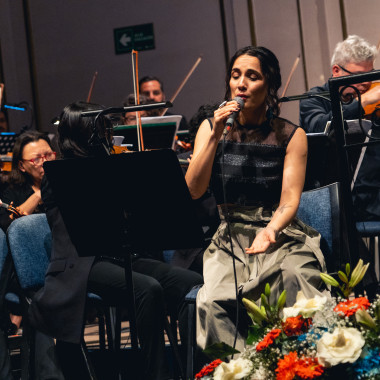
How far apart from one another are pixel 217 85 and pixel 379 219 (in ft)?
10.4

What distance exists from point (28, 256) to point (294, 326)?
1.71 metres

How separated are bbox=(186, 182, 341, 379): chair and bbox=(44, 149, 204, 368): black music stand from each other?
0.31 meters

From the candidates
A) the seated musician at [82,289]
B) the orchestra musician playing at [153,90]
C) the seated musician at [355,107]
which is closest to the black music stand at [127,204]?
the seated musician at [82,289]

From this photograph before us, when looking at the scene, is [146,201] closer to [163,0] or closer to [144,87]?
[144,87]

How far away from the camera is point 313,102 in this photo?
11.6 ft

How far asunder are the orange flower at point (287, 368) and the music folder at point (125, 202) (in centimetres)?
89

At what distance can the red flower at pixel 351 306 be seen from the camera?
4.38ft

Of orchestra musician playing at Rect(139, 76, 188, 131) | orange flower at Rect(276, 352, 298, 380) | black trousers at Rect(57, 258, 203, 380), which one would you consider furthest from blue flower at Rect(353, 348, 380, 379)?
orchestra musician playing at Rect(139, 76, 188, 131)

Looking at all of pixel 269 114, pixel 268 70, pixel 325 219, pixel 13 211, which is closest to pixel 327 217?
pixel 325 219

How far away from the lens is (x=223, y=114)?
225cm

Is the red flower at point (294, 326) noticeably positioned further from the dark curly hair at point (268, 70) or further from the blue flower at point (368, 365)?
the dark curly hair at point (268, 70)

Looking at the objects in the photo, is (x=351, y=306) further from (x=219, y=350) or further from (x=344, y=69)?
(x=344, y=69)

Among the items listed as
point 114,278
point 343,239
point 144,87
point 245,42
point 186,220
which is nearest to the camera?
point 186,220

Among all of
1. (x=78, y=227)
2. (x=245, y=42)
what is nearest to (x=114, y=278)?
(x=78, y=227)
